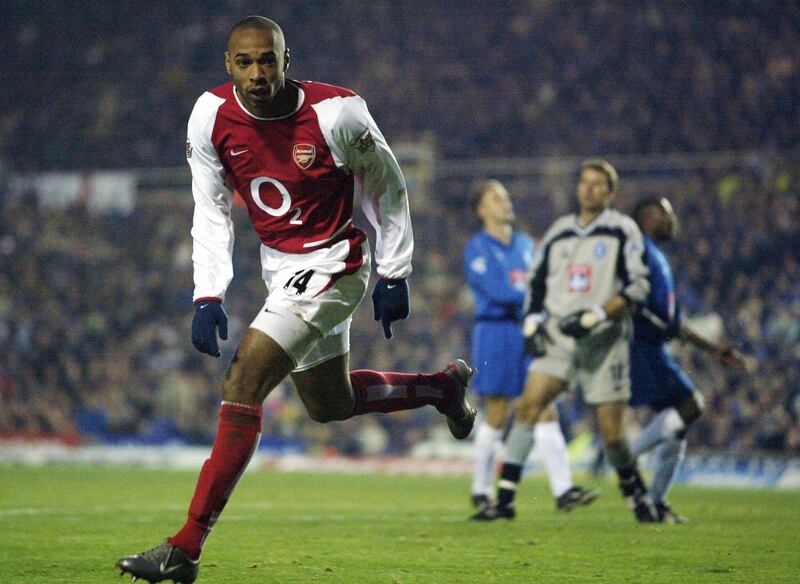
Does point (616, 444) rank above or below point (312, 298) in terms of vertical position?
below

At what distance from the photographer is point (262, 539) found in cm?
729

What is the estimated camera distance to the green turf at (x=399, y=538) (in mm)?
5609

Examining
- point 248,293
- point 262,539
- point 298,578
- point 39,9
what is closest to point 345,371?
point 298,578

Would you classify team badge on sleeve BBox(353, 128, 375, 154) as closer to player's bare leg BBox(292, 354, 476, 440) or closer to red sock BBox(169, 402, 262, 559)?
player's bare leg BBox(292, 354, 476, 440)

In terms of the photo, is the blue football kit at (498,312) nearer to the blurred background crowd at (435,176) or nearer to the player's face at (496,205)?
the player's face at (496,205)

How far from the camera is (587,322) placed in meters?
8.13

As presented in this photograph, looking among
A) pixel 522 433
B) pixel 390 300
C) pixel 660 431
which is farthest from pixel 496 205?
pixel 390 300

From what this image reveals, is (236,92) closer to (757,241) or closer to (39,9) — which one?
(757,241)

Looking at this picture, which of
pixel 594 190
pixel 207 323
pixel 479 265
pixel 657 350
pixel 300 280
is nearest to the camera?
pixel 207 323

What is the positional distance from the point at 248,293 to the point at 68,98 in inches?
354

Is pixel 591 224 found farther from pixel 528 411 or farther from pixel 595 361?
pixel 528 411

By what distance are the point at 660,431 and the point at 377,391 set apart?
11.8 feet

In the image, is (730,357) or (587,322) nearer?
(587,322)

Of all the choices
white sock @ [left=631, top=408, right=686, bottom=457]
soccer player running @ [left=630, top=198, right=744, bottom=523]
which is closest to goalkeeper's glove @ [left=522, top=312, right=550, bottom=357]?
soccer player running @ [left=630, top=198, right=744, bottom=523]
